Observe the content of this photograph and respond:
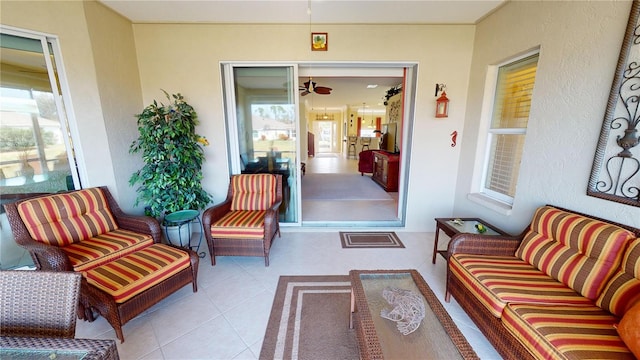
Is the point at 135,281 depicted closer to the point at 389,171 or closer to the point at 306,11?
the point at 306,11

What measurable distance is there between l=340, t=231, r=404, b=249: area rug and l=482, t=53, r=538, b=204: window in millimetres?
1273

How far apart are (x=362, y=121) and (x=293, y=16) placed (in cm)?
1092

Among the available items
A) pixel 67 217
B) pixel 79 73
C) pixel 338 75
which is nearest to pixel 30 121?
pixel 79 73

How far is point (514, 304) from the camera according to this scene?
1379mm

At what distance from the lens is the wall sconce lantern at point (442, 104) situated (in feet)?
9.71

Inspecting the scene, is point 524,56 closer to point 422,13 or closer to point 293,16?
point 422,13

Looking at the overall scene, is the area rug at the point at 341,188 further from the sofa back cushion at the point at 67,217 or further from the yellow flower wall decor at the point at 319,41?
the sofa back cushion at the point at 67,217

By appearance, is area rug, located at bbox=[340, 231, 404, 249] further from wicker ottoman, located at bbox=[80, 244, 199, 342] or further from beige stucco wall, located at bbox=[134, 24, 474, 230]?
wicker ottoman, located at bbox=[80, 244, 199, 342]

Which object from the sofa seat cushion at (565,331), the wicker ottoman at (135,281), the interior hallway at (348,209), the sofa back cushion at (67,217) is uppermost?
the sofa back cushion at (67,217)

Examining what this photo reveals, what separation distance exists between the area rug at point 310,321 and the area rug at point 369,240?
Result: 2.53 feet

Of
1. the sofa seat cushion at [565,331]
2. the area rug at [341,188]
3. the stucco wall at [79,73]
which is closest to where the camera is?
the sofa seat cushion at [565,331]

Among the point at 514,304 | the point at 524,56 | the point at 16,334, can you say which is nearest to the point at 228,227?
the point at 16,334

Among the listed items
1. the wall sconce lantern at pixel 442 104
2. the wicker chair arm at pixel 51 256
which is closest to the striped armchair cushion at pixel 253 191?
the wicker chair arm at pixel 51 256

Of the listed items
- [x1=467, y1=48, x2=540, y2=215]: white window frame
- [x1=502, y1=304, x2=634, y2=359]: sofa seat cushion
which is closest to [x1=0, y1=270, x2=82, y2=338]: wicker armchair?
[x1=502, y1=304, x2=634, y2=359]: sofa seat cushion
